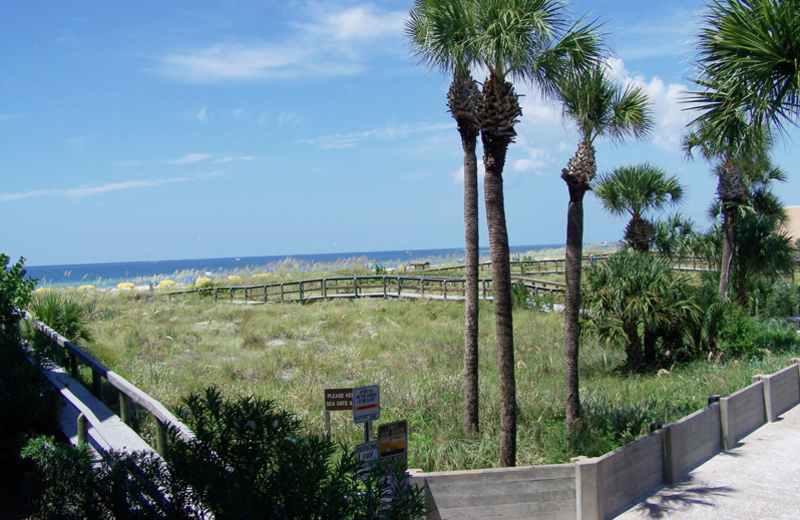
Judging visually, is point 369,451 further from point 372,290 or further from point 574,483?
point 372,290

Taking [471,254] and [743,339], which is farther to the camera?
[743,339]

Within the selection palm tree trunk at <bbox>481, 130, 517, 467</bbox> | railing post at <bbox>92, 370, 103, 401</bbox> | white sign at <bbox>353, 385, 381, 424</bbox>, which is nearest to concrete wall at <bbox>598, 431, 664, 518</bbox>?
palm tree trunk at <bbox>481, 130, 517, 467</bbox>

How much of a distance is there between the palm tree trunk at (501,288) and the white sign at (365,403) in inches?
73.3

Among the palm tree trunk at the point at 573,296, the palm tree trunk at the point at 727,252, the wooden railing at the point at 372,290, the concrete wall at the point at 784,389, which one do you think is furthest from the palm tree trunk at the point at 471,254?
the wooden railing at the point at 372,290

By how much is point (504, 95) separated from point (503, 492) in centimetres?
497

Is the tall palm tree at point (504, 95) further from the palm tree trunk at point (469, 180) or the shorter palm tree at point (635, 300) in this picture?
the shorter palm tree at point (635, 300)

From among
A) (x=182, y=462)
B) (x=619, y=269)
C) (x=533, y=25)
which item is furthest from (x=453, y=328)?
(x=182, y=462)

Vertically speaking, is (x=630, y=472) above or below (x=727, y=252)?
below

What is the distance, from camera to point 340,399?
20.8 feet

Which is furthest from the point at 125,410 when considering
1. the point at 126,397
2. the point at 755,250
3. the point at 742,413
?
the point at 755,250

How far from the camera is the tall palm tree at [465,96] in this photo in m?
8.41

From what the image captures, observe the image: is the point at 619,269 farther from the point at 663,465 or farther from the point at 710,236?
the point at 710,236

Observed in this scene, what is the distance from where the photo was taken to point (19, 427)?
6.66 meters

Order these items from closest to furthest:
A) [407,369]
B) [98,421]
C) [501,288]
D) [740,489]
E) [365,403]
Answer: [365,403] → [98,421] → [740,489] → [501,288] → [407,369]
